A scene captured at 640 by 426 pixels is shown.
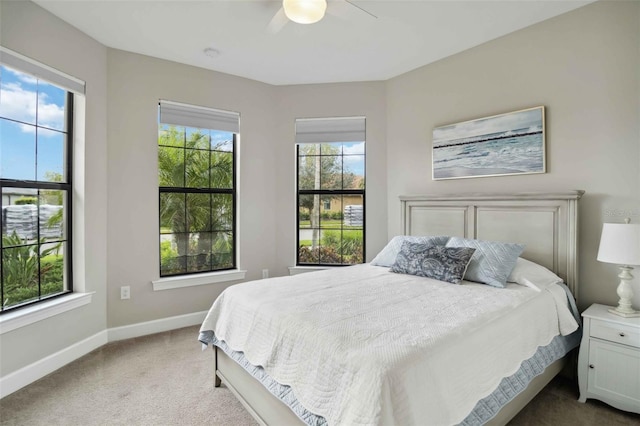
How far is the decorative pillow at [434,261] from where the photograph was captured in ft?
7.95

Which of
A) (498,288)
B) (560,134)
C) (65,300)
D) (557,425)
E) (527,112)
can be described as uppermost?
(527,112)

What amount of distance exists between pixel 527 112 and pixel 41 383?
166 inches

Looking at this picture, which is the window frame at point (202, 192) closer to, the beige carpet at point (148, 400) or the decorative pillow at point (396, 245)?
the beige carpet at point (148, 400)

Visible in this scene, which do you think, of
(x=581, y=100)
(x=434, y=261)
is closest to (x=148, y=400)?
(x=434, y=261)

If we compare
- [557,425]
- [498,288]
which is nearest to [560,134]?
[498,288]

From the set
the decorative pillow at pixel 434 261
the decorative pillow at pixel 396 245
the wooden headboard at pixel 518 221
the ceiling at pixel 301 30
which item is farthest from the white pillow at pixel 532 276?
the ceiling at pixel 301 30

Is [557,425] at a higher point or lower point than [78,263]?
lower

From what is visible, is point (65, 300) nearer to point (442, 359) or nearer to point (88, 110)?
point (88, 110)

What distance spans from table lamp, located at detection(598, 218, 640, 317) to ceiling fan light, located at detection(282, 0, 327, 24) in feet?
7.44

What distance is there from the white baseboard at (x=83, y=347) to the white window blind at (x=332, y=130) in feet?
7.60

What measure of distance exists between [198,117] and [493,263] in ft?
10.1

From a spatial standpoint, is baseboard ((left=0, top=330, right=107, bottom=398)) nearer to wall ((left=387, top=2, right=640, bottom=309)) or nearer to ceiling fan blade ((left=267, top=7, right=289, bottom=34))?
ceiling fan blade ((left=267, top=7, right=289, bottom=34))

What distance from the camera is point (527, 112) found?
2.73 metres

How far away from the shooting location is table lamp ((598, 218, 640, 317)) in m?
2.02
